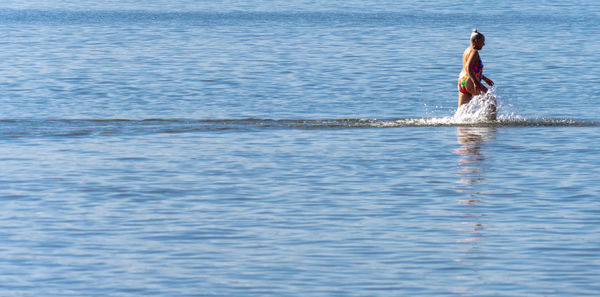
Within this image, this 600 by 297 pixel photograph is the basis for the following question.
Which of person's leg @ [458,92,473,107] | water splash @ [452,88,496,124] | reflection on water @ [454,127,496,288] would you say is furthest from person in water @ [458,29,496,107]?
reflection on water @ [454,127,496,288]

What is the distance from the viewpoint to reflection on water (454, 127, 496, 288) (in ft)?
36.9

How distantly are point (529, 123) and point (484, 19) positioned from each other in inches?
1868

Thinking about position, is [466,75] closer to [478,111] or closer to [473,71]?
[473,71]

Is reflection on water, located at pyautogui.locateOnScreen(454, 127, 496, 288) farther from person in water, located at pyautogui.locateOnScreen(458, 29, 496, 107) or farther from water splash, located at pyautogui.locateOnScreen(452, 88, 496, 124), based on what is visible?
person in water, located at pyautogui.locateOnScreen(458, 29, 496, 107)

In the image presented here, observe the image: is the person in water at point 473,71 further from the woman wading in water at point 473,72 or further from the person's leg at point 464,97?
the person's leg at point 464,97

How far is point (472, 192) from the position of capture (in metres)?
14.7

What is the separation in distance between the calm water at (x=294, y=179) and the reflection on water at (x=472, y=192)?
0.03 meters

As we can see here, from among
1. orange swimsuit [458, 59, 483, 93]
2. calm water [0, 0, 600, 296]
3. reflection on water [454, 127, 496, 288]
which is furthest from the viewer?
orange swimsuit [458, 59, 483, 93]

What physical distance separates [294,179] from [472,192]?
7.72 feet

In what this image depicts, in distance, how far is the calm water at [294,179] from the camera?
1080cm

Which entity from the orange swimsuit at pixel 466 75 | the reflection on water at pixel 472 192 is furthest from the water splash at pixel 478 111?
the reflection on water at pixel 472 192

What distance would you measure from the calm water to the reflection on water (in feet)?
0.11

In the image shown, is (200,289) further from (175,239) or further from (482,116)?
(482,116)

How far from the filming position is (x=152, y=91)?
28.4 metres
